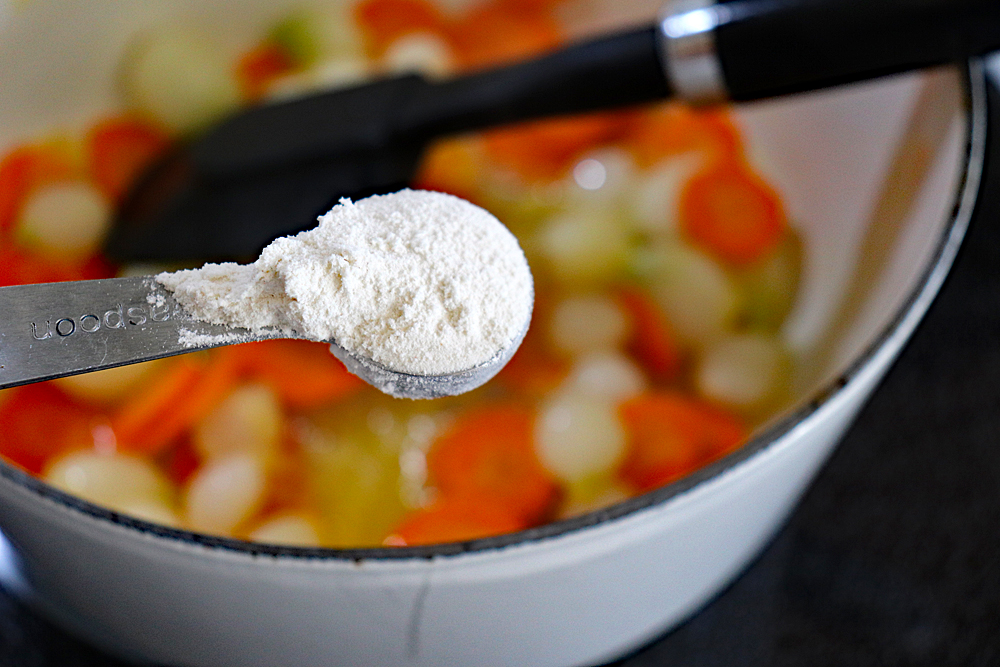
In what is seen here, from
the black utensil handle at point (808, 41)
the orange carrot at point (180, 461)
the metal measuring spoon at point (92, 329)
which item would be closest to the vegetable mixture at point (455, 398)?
the orange carrot at point (180, 461)

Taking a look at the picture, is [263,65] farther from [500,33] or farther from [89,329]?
[89,329]

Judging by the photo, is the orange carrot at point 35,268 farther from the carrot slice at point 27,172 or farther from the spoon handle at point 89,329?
the spoon handle at point 89,329

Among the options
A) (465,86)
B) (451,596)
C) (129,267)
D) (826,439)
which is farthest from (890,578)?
(129,267)

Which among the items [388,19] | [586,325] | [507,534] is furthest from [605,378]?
[388,19]

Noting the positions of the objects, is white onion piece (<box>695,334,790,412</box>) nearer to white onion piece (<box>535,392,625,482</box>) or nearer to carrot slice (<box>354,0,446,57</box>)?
white onion piece (<box>535,392,625,482</box>)

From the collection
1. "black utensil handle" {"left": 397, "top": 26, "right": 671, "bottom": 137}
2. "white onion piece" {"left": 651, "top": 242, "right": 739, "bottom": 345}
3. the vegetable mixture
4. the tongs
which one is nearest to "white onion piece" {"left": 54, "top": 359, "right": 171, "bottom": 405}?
the vegetable mixture
